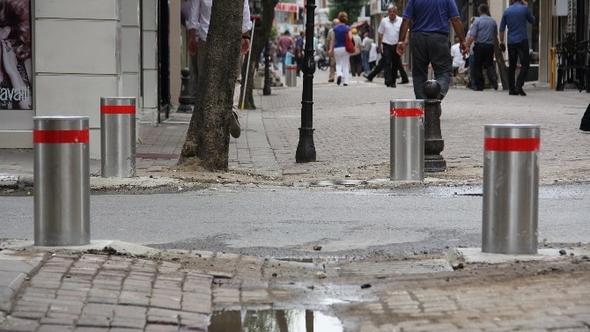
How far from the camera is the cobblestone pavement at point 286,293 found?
6223 millimetres

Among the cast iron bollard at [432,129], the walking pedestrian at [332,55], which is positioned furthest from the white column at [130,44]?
the walking pedestrian at [332,55]

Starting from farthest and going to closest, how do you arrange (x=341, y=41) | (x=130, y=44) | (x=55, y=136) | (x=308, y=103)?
1. (x=341, y=41)
2. (x=130, y=44)
3. (x=308, y=103)
4. (x=55, y=136)

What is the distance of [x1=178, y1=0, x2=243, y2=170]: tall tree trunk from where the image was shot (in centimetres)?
1330

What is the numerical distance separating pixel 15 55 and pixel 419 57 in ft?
18.2

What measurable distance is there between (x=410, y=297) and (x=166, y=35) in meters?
18.6

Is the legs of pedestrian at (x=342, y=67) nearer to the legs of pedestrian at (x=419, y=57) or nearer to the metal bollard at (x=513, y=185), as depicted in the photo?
the legs of pedestrian at (x=419, y=57)

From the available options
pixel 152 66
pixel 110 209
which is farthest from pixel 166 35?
pixel 110 209

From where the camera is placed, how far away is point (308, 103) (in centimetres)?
1524

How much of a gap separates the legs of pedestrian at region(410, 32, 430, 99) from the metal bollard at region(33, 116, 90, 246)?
9482 millimetres

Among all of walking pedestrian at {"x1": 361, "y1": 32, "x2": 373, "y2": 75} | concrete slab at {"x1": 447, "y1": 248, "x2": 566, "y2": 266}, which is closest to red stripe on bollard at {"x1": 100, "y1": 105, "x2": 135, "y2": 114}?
concrete slab at {"x1": 447, "y1": 248, "x2": 566, "y2": 266}

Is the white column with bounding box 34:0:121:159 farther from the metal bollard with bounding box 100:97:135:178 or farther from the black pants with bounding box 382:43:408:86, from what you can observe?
the black pants with bounding box 382:43:408:86

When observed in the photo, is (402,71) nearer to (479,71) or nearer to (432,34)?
(479,71)

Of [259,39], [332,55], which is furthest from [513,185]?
[332,55]

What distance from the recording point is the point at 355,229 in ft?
31.4
